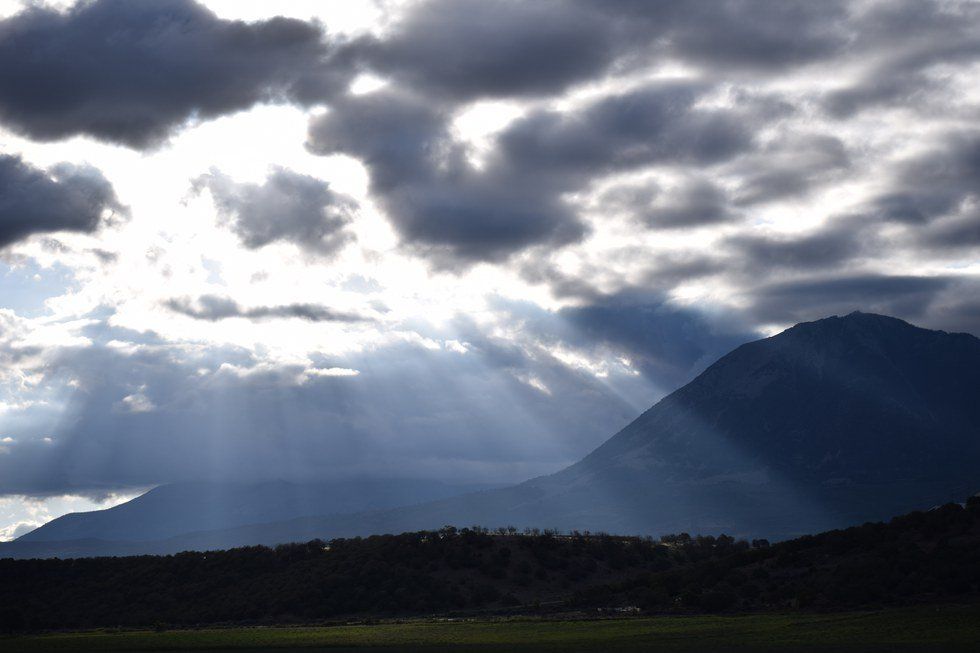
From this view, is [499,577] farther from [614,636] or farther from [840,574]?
[614,636]

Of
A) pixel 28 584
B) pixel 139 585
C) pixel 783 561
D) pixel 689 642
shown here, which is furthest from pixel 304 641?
pixel 28 584

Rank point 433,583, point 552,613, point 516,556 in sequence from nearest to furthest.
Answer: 1. point 552,613
2. point 433,583
3. point 516,556

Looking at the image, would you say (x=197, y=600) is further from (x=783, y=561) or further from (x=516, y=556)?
(x=783, y=561)

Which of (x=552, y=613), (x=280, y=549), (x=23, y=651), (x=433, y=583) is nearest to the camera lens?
(x=23, y=651)

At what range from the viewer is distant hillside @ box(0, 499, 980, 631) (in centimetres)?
8150

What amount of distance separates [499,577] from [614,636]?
49.5 meters

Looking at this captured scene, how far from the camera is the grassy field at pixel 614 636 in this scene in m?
61.1

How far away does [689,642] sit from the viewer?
64.4 metres

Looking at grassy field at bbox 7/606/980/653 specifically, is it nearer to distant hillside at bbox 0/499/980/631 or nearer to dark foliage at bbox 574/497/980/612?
dark foliage at bbox 574/497/980/612

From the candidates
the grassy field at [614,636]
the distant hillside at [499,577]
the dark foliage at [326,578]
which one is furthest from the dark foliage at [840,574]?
the dark foliage at [326,578]

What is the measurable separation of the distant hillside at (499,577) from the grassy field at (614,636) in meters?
8.40

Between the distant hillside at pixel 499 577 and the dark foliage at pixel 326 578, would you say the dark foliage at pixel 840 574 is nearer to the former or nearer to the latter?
the distant hillside at pixel 499 577

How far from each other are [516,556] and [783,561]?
132 feet

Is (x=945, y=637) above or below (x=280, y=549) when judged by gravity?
below
